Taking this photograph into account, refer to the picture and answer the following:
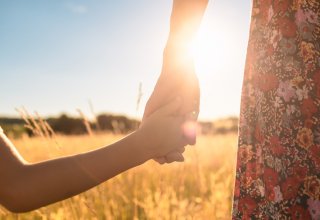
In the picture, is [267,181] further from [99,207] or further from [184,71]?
[99,207]

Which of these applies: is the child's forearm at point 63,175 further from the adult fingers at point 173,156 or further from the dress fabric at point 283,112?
the dress fabric at point 283,112

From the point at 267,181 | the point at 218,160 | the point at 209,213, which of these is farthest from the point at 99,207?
the point at 218,160

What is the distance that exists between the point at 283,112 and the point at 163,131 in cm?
46

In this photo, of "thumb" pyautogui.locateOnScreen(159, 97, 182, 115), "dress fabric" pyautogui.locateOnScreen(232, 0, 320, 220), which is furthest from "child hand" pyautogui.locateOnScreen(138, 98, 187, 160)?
"dress fabric" pyautogui.locateOnScreen(232, 0, 320, 220)

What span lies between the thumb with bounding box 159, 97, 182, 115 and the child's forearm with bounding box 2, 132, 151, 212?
0.51ft

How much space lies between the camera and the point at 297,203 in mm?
1310

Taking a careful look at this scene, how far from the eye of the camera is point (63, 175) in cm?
93

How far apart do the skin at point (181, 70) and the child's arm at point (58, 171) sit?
0.17 metres

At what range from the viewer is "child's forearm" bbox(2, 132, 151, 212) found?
2.98 ft

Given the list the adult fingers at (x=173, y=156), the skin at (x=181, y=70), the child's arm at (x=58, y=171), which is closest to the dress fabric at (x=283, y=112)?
the skin at (x=181, y=70)

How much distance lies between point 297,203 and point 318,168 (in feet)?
0.40

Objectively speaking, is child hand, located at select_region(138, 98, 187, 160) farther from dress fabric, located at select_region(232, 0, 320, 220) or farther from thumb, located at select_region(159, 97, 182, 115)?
dress fabric, located at select_region(232, 0, 320, 220)

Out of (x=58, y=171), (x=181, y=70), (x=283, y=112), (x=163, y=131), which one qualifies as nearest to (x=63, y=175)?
(x=58, y=171)

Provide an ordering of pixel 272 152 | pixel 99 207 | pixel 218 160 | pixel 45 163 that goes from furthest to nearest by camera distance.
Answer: pixel 218 160
pixel 99 207
pixel 272 152
pixel 45 163
